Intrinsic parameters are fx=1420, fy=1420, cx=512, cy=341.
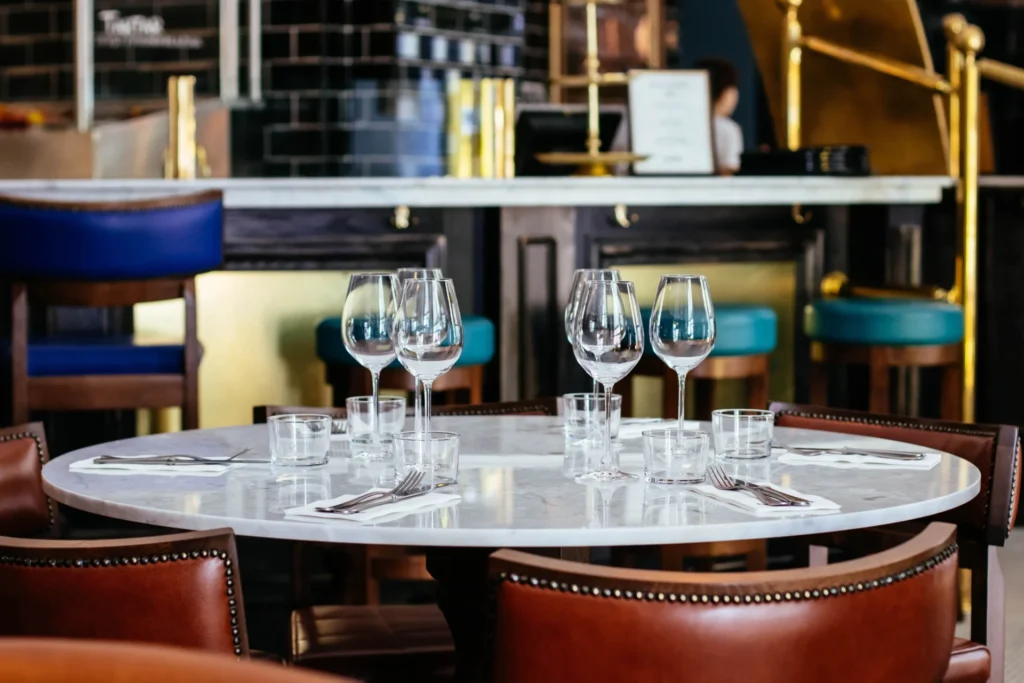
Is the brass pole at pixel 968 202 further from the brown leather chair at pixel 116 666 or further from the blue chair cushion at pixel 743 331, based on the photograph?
the brown leather chair at pixel 116 666

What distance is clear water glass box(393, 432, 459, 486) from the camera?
4.87ft

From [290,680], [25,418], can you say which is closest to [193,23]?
[25,418]

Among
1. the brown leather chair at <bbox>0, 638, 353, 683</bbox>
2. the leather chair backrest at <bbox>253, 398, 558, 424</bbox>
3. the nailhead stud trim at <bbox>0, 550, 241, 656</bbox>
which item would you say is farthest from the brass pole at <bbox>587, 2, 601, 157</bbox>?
the brown leather chair at <bbox>0, 638, 353, 683</bbox>

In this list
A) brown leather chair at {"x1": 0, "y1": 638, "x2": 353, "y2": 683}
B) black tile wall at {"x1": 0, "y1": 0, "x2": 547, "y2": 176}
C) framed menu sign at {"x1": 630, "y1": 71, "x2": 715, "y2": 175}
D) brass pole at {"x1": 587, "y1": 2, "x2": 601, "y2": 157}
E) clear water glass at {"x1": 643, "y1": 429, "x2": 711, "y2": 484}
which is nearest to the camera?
brown leather chair at {"x1": 0, "y1": 638, "x2": 353, "y2": 683}

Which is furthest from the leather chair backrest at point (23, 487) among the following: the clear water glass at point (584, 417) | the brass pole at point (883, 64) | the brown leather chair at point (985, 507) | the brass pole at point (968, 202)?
the brass pole at point (883, 64)

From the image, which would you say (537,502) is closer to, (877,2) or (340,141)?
(877,2)

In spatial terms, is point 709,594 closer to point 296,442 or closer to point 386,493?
point 386,493

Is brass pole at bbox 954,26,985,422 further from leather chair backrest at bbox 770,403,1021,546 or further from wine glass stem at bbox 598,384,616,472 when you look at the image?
wine glass stem at bbox 598,384,616,472

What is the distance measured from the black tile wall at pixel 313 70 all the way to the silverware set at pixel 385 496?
14.6 ft

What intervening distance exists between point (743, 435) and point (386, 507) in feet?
1.66

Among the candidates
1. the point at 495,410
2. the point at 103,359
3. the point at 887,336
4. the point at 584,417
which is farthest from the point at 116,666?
the point at 887,336

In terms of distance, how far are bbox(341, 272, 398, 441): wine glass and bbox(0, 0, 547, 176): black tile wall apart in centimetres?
414

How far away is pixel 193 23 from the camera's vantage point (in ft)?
19.0

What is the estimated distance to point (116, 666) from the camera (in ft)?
1.86
